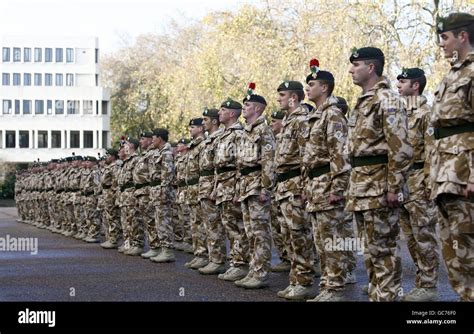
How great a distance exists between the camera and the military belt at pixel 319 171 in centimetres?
887

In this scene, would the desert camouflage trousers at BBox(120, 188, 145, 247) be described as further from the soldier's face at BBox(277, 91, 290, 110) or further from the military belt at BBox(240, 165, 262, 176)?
the soldier's face at BBox(277, 91, 290, 110)

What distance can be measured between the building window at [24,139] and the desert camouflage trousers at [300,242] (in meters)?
73.4

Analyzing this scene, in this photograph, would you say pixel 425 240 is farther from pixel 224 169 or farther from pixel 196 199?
pixel 196 199

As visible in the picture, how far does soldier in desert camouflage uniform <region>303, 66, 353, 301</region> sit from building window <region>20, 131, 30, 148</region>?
243ft

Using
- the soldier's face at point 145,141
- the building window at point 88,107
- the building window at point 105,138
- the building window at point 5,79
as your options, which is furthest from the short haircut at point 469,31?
the building window at point 5,79

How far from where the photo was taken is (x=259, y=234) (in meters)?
10.6

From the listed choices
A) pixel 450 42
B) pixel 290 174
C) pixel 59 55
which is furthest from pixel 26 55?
pixel 450 42

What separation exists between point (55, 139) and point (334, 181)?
7499cm

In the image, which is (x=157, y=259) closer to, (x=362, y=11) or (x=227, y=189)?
(x=227, y=189)

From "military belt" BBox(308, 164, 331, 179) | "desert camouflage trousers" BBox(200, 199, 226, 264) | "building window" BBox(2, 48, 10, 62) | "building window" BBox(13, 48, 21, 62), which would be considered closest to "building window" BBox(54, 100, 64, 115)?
"building window" BBox(13, 48, 21, 62)

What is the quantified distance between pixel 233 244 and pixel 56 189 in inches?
544
